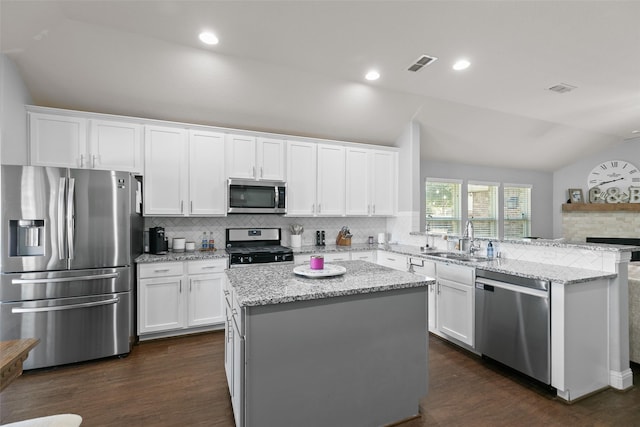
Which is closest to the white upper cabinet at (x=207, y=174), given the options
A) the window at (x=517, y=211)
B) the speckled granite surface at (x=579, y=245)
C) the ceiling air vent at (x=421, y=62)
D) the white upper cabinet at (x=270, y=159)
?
the white upper cabinet at (x=270, y=159)

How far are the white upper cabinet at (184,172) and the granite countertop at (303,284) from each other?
5.92ft

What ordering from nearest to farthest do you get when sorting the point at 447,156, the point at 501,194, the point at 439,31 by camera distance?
the point at 439,31 → the point at 447,156 → the point at 501,194

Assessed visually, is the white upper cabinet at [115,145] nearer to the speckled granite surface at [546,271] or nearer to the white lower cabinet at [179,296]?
the white lower cabinet at [179,296]

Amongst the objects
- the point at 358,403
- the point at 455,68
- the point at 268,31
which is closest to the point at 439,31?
the point at 455,68

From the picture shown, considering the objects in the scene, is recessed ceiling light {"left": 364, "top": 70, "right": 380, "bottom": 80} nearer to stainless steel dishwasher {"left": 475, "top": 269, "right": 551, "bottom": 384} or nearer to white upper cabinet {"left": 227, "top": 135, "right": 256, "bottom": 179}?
white upper cabinet {"left": 227, "top": 135, "right": 256, "bottom": 179}

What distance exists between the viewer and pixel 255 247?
14.3 ft

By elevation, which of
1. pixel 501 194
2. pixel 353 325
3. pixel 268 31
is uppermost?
pixel 268 31

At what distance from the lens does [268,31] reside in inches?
114

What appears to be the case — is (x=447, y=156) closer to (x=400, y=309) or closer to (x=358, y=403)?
(x=400, y=309)

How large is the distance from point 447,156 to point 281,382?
531 centimetres

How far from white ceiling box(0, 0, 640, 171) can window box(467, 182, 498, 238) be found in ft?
6.15

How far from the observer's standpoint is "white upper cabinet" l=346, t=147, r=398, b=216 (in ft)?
15.6

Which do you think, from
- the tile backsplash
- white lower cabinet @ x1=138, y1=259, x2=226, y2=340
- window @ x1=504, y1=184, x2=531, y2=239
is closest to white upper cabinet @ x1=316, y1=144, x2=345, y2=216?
the tile backsplash

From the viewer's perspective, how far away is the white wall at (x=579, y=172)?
619 cm
